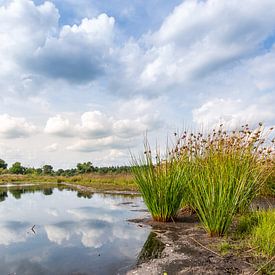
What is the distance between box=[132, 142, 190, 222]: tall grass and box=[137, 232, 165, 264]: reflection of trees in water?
131 centimetres

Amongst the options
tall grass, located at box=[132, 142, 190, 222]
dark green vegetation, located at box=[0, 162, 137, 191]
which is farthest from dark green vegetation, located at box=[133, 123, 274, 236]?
dark green vegetation, located at box=[0, 162, 137, 191]

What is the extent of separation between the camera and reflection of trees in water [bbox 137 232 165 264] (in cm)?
496

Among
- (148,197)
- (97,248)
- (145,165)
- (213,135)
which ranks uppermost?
(213,135)

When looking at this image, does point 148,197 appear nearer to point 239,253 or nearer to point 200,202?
point 200,202

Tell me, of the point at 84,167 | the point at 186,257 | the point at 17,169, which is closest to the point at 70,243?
the point at 186,257

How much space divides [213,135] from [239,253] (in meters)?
3.70

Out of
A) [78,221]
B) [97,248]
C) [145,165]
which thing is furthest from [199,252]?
[78,221]

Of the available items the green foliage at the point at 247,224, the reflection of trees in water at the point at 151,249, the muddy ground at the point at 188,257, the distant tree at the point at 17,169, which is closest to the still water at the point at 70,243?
the reflection of trees in water at the point at 151,249

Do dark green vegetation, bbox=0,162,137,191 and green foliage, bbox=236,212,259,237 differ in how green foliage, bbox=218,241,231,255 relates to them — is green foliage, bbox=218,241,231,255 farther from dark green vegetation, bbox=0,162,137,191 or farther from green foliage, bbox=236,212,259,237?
dark green vegetation, bbox=0,162,137,191

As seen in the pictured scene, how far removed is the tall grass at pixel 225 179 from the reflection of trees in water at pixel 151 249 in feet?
3.24

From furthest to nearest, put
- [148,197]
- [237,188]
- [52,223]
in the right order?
[52,223]
[148,197]
[237,188]

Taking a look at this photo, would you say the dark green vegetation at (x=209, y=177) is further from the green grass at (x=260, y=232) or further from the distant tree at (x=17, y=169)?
the distant tree at (x=17, y=169)

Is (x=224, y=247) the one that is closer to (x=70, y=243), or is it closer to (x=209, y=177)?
(x=209, y=177)

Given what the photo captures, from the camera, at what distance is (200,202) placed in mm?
6000
